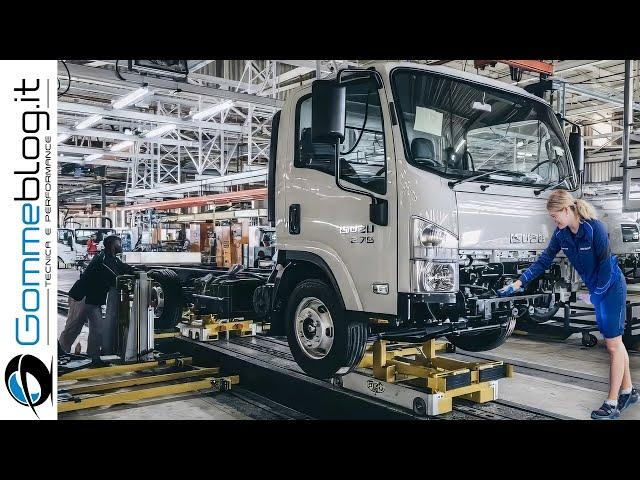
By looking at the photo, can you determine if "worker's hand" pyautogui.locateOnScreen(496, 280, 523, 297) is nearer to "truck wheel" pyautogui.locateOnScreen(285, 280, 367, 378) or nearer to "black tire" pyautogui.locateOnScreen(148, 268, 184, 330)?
"truck wheel" pyautogui.locateOnScreen(285, 280, 367, 378)

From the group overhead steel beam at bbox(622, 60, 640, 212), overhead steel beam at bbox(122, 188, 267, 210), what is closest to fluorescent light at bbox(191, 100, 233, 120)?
overhead steel beam at bbox(122, 188, 267, 210)

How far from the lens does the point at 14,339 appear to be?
13.3 ft

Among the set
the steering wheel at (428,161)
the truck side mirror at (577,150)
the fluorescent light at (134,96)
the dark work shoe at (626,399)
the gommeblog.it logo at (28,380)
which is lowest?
the dark work shoe at (626,399)

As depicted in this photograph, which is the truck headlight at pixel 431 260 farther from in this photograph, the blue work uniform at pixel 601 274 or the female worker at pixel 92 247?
the female worker at pixel 92 247

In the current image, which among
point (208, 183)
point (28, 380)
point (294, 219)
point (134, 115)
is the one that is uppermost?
point (134, 115)

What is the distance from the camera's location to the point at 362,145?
4.18 m

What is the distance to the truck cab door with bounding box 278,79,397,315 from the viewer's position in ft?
13.0

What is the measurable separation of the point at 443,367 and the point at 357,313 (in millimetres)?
1190

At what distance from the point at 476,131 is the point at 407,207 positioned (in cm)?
97

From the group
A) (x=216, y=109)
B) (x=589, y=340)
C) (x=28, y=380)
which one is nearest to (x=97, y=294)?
(x=28, y=380)

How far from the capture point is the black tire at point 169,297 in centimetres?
745

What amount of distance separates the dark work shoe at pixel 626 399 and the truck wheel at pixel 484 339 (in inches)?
37.6

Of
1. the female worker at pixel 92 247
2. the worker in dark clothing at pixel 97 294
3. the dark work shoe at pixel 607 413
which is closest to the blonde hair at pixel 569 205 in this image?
the dark work shoe at pixel 607 413

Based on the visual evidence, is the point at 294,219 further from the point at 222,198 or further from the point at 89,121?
the point at 222,198
